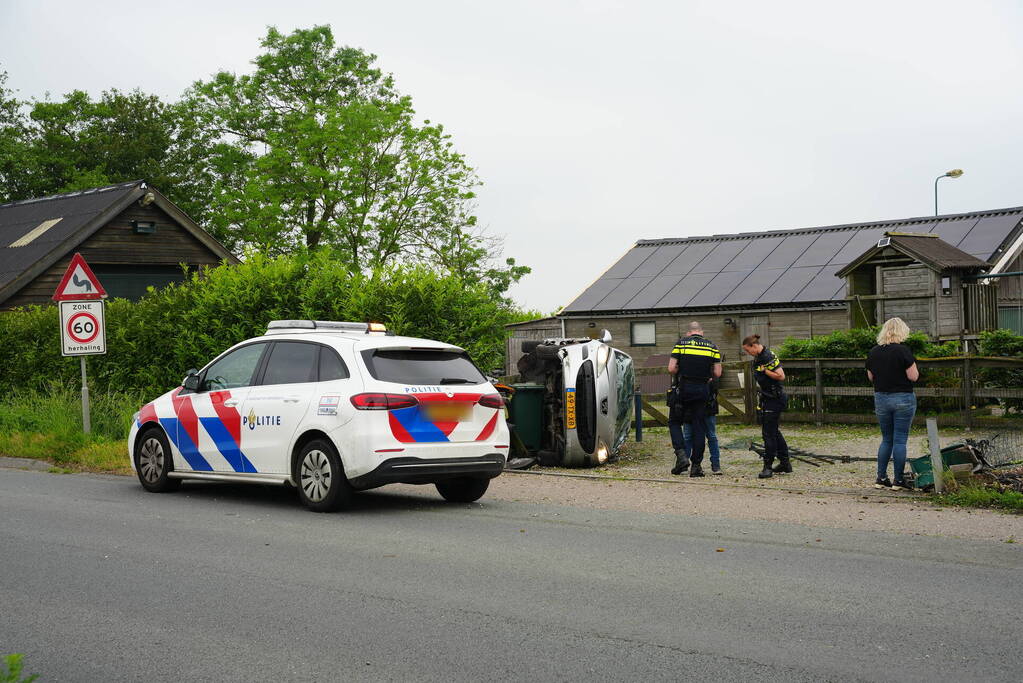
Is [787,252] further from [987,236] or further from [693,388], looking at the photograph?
[693,388]

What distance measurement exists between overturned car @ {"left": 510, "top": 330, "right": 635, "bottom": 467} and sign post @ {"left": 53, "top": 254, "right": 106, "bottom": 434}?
6631mm

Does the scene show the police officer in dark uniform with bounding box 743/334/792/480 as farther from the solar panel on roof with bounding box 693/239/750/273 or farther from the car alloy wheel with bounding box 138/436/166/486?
the solar panel on roof with bounding box 693/239/750/273

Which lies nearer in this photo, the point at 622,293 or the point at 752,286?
the point at 752,286

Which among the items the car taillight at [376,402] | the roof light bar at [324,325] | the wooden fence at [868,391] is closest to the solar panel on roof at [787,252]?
the wooden fence at [868,391]

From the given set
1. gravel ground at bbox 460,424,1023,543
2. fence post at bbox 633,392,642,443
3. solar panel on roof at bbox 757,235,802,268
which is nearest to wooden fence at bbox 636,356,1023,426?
fence post at bbox 633,392,642,443

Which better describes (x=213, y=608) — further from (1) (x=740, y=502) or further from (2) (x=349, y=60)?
(2) (x=349, y=60)

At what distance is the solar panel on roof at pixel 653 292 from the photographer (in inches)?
1436

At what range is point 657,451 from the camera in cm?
1577

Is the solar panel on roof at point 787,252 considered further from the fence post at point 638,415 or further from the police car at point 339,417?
the police car at point 339,417

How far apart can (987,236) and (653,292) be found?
1058 centimetres

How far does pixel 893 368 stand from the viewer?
1107 centimetres

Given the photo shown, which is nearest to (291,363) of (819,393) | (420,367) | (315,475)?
(315,475)

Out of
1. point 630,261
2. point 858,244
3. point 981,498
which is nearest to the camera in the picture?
point 981,498

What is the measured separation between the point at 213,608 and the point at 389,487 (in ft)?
19.6
